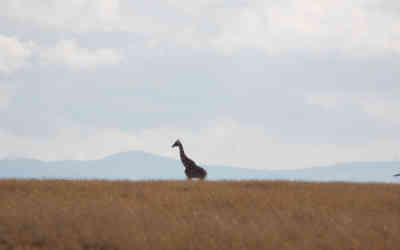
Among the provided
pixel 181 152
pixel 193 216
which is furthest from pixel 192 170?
pixel 193 216

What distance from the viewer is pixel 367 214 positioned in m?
17.6

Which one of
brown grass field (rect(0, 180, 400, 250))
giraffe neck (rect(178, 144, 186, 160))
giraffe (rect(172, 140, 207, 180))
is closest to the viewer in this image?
brown grass field (rect(0, 180, 400, 250))

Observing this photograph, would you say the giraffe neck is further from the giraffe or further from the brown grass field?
the brown grass field

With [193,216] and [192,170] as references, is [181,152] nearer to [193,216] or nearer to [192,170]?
[192,170]

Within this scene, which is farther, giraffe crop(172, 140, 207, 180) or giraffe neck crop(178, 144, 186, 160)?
giraffe neck crop(178, 144, 186, 160)

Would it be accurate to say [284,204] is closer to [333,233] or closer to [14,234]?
[333,233]

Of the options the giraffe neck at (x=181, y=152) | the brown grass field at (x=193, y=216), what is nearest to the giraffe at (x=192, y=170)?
the giraffe neck at (x=181, y=152)

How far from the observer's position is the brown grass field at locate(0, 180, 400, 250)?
45.7 feet

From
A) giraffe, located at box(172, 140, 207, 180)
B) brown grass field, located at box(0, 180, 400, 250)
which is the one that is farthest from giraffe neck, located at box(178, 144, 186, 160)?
brown grass field, located at box(0, 180, 400, 250)

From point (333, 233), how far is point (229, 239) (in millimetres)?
2459

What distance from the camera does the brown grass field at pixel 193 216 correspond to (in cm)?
1392

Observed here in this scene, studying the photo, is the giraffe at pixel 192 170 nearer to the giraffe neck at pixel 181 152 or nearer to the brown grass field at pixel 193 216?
the giraffe neck at pixel 181 152

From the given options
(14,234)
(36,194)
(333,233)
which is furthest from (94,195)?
(333,233)

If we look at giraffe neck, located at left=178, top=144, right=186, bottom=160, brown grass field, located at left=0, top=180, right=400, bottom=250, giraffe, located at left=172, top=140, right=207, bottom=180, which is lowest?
brown grass field, located at left=0, top=180, right=400, bottom=250
